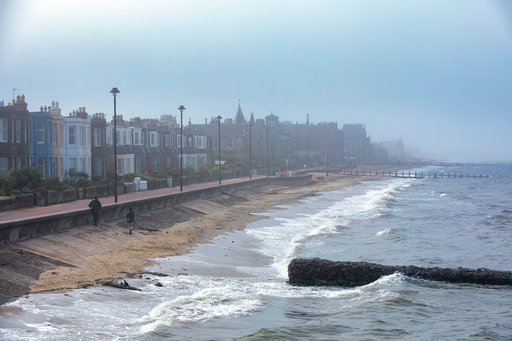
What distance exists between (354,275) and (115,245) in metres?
10.3

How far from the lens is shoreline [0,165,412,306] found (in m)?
15.0

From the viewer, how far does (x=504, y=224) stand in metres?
34.5

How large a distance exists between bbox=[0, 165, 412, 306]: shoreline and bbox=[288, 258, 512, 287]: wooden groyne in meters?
5.44

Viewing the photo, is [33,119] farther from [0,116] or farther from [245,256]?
[245,256]

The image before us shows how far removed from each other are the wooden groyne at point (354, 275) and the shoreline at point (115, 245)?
544 cm

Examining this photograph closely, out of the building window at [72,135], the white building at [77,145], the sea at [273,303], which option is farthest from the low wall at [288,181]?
the sea at [273,303]

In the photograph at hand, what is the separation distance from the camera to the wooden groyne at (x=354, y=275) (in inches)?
667

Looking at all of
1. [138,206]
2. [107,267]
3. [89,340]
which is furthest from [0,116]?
[89,340]

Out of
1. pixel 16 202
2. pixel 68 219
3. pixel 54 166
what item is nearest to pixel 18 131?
pixel 54 166

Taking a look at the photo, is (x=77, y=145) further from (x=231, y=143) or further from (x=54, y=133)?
(x=231, y=143)

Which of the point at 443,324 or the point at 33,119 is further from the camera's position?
the point at 33,119

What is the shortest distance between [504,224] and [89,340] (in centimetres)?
3188

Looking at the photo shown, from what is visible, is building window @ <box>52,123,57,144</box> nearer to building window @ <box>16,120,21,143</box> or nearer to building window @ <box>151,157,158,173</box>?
building window @ <box>16,120,21,143</box>

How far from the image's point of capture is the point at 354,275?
17031 mm
